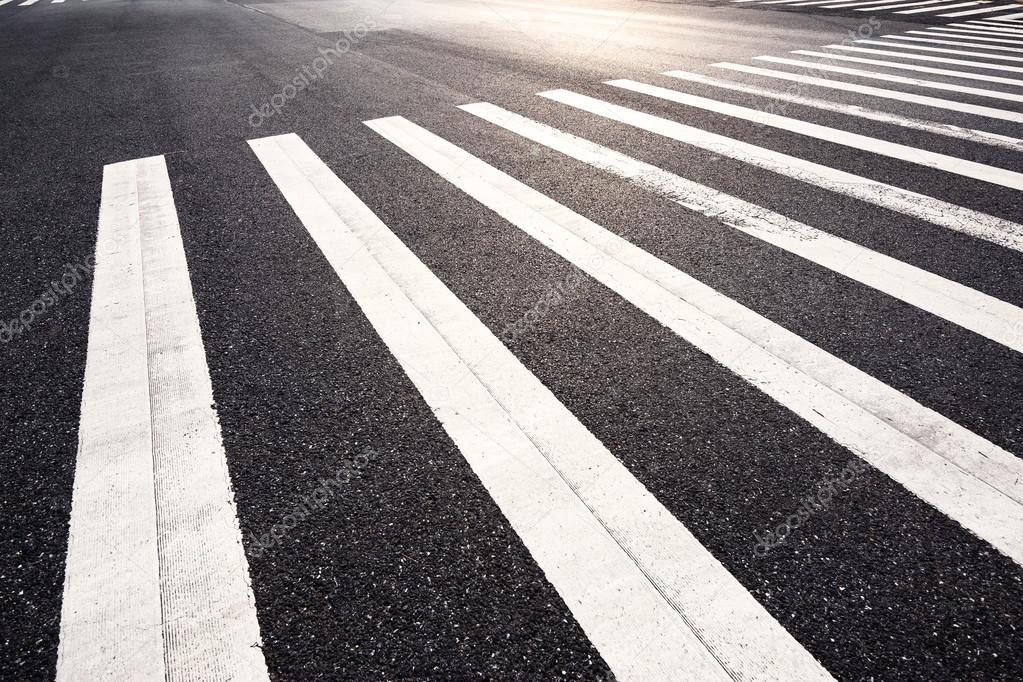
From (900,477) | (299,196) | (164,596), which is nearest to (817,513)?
(900,477)

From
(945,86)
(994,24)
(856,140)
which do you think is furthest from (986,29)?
(856,140)

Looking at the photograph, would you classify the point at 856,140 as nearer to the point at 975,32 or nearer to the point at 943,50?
the point at 943,50

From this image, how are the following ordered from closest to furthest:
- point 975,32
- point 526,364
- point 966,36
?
point 526,364, point 966,36, point 975,32

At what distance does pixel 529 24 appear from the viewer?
44.7 ft

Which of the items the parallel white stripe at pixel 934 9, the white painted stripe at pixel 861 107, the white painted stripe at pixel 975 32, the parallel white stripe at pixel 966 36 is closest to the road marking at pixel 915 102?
the white painted stripe at pixel 861 107

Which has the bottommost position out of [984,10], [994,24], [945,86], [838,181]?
[838,181]

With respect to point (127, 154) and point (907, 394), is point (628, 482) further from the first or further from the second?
point (127, 154)

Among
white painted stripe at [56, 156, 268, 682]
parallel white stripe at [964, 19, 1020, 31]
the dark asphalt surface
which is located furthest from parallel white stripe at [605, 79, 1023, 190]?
parallel white stripe at [964, 19, 1020, 31]

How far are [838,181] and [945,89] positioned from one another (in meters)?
4.15

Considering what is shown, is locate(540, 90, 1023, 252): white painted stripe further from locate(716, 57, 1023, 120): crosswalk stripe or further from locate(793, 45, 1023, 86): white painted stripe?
locate(793, 45, 1023, 86): white painted stripe

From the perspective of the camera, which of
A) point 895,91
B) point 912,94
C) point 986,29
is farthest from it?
point 986,29

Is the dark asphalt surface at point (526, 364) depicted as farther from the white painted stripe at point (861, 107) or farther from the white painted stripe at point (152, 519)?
the white painted stripe at point (861, 107)

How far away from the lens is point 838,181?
4863 mm

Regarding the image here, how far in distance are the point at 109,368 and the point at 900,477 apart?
3266 millimetres
